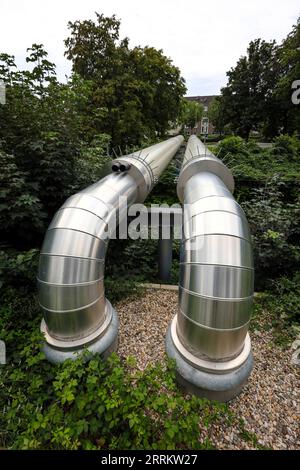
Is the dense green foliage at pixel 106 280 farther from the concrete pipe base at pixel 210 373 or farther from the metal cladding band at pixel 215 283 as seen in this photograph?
the metal cladding band at pixel 215 283

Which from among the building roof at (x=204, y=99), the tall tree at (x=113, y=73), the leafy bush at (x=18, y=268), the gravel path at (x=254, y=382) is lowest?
the gravel path at (x=254, y=382)

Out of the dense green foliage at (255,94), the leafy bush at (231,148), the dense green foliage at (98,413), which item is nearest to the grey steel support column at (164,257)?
the dense green foliage at (98,413)

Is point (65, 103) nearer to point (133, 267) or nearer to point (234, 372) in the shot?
point (133, 267)

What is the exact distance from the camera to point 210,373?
2.11m

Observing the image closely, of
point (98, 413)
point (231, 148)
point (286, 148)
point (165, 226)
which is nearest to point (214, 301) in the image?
point (98, 413)

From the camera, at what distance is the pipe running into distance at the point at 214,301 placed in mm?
1956

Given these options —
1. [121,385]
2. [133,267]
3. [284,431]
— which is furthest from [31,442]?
[133,267]

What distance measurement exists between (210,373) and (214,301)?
2.48ft

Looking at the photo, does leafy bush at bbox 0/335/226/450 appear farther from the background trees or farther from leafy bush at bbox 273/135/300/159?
leafy bush at bbox 273/135/300/159

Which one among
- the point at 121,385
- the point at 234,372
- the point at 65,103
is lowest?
the point at 234,372

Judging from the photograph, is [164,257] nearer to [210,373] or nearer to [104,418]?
[210,373]

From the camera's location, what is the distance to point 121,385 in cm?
185

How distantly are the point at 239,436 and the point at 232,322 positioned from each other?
1.13m

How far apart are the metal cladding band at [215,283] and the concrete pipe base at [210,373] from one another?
0.16 feet
